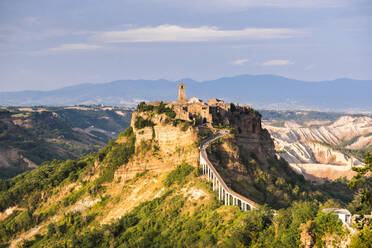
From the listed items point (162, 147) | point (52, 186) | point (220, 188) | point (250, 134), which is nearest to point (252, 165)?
point (250, 134)

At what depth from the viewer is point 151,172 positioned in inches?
2264

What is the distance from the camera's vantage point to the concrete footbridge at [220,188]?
43.9m

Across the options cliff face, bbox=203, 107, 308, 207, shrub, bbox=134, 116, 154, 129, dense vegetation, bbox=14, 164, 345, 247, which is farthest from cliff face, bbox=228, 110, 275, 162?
dense vegetation, bbox=14, 164, 345, 247

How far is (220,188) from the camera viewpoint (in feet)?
155

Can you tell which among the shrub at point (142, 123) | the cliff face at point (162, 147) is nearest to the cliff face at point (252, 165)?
the cliff face at point (162, 147)

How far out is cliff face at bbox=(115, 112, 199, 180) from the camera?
55531 millimetres

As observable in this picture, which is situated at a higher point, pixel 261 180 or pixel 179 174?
pixel 179 174

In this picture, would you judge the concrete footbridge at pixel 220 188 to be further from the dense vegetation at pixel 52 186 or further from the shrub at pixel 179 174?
the dense vegetation at pixel 52 186

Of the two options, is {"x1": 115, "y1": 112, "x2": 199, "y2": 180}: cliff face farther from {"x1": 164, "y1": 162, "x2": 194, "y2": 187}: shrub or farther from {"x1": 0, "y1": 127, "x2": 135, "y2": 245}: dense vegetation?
{"x1": 0, "y1": 127, "x2": 135, "y2": 245}: dense vegetation

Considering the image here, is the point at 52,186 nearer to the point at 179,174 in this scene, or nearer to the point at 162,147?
the point at 162,147

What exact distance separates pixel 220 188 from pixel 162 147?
12948 millimetres

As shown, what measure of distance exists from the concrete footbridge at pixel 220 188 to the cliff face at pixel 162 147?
1488 mm

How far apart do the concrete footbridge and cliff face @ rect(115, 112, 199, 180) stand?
1.49m

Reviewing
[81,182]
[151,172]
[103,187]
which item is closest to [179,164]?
[151,172]
